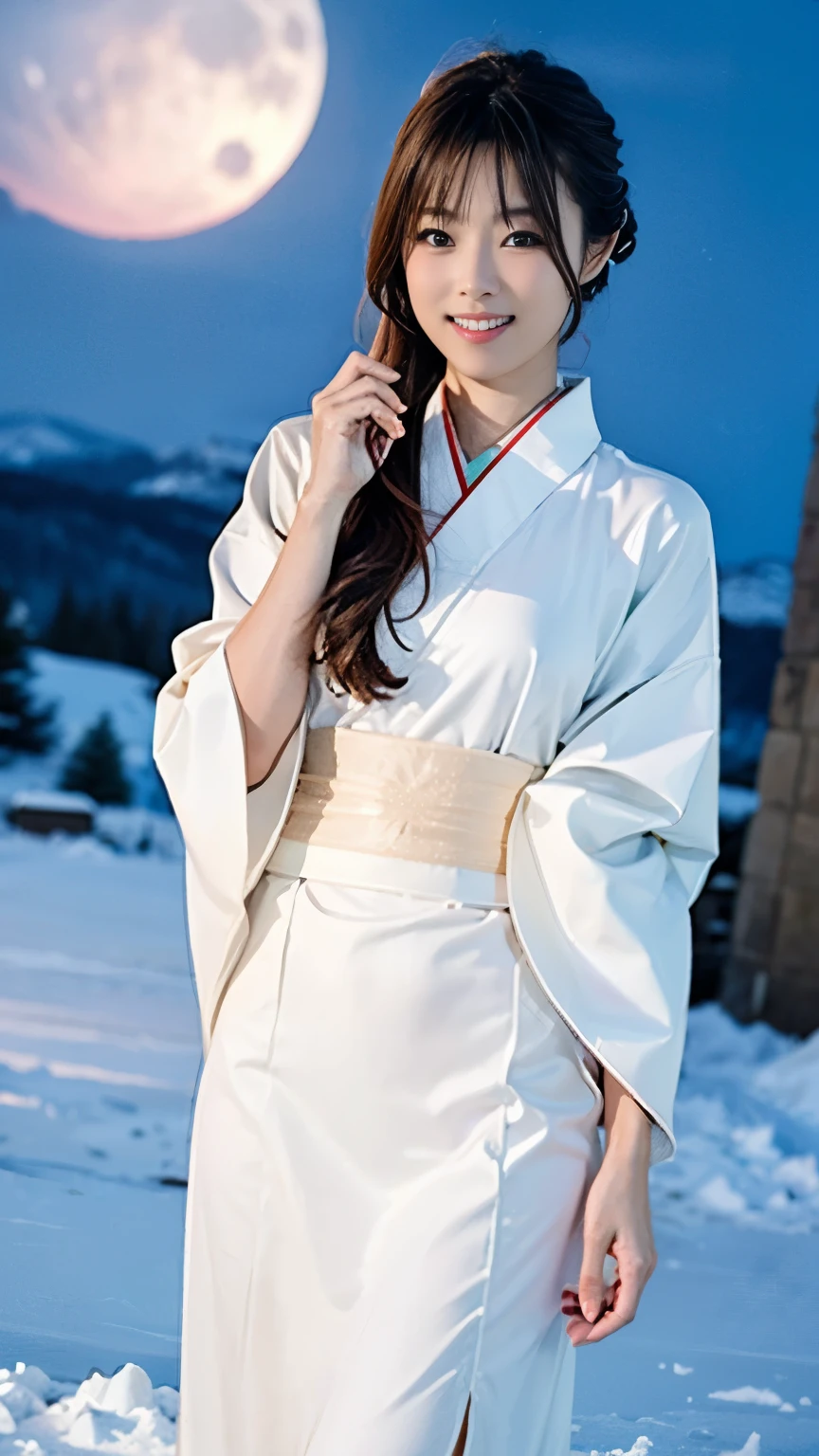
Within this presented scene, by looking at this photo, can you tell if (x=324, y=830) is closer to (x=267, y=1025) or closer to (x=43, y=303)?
(x=267, y=1025)

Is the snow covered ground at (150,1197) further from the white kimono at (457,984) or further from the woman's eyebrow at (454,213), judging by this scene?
the woman's eyebrow at (454,213)

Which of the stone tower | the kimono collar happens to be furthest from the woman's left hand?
the stone tower

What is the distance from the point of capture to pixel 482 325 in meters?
1.35

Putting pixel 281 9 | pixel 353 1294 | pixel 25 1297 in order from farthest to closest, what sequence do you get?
pixel 281 9
pixel 25 1297
pixel 353 1294

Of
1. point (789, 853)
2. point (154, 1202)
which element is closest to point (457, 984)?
point (154, 1202)

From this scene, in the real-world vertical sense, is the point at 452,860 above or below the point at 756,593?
below

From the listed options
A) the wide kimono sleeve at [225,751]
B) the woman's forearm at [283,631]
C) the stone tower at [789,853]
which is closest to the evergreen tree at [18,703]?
the stone tower at [789,853]

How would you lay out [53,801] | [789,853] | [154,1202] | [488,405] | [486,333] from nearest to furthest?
[486,333], [488,405], [154,1202], [53,801], [789,853]

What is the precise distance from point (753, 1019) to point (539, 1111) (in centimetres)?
390

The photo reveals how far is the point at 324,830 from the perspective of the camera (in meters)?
1.34

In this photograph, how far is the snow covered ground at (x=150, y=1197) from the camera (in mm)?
2355

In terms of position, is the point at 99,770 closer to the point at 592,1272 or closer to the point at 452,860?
the point at 452,860

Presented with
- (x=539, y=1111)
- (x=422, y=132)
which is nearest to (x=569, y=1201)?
(x=539, y=1111)

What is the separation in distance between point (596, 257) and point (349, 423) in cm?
34
